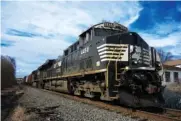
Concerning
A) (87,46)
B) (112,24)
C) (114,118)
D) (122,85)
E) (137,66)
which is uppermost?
(112,24)

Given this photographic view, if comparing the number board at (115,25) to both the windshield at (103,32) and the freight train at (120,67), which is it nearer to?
the freight train at (120,67)

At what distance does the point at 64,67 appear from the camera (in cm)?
1942

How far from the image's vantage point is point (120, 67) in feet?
35.6

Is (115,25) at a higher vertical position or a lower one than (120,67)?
higher

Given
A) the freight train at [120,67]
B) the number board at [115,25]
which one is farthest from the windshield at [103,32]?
the number board at [115,25]

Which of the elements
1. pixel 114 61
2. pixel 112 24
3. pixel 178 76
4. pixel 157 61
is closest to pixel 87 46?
pixel 112 24

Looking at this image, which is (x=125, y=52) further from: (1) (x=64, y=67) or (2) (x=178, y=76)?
(2) (x=178, y=76)

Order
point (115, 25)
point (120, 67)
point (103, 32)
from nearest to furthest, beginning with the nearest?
point (120, 67), point (103, 32), point (115, 25)

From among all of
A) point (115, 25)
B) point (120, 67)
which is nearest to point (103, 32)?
point (115, 25)

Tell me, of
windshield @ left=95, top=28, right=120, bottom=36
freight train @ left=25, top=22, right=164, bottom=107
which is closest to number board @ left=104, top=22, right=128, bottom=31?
freight train @ left=25, top=22, right=164, bottom=107

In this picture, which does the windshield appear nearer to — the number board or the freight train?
the freight train

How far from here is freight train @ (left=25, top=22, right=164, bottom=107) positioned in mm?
10203

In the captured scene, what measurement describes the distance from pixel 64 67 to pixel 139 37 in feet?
→ 29.4

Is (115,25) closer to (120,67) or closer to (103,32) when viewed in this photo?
(103,32)
